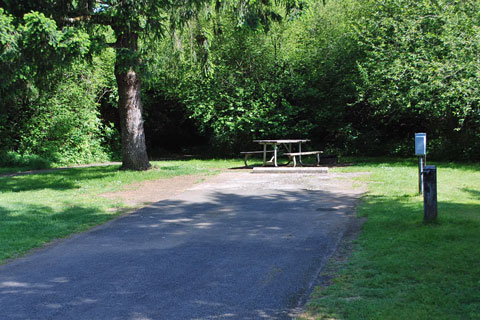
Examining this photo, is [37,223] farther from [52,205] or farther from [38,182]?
[38,182]

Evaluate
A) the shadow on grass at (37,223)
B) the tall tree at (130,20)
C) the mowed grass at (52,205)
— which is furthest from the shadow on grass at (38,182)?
the shadow on grass at (37,223)

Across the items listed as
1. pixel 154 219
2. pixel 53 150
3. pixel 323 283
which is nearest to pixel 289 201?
pixel 154 219

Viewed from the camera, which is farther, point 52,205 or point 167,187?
point 167,187

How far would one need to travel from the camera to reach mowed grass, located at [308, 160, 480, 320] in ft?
11.5

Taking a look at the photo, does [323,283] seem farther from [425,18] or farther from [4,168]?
[4,168]

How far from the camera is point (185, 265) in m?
5.00

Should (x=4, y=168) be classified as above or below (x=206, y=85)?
below

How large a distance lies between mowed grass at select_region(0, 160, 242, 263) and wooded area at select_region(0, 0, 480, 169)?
94.7 inches

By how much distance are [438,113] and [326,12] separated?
29.6 ft

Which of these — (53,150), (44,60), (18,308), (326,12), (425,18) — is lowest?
(18,308)

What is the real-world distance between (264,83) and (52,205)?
44.9 ft

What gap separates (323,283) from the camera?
14.1 ft

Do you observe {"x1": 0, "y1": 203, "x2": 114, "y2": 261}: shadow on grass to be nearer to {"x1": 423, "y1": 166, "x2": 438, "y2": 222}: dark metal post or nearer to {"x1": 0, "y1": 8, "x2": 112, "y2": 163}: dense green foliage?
{"x1": 423, "y1": 166, "x2": 438, "y2": 222}: dark metal post

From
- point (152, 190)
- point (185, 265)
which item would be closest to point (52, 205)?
point (152, 190)
